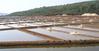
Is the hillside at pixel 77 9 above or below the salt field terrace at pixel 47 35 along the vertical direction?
below

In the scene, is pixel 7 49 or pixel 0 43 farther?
pixel 0 43

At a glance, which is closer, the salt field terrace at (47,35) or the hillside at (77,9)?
the salt field terrace at (47,35)

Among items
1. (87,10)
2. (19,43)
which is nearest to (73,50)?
(19,43)

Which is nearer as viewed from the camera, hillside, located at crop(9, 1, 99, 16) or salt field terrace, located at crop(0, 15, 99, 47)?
salt field terrace, located at crop(0, 15, 99, 47)

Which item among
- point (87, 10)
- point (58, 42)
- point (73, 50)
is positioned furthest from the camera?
point (87, 10)

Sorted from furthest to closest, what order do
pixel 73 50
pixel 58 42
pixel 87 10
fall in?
1. pixel 87 10
2. pixel 58 42
3. pixel 73 50

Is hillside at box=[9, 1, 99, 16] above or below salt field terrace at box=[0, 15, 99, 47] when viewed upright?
below

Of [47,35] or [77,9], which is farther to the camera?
[77,9]

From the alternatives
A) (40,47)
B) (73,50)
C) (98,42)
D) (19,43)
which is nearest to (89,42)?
(98,42)

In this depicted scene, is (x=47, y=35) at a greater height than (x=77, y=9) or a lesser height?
greater

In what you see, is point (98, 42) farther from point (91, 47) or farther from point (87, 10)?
point (87, 10)
